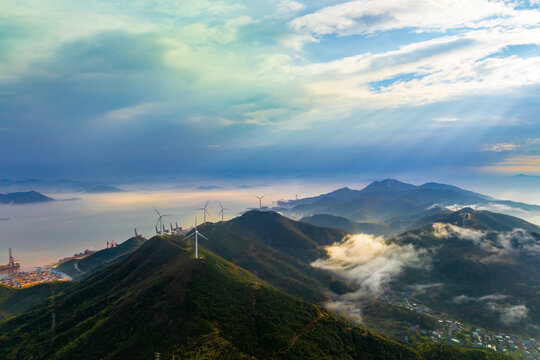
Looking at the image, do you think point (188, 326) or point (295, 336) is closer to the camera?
point (188, 326)

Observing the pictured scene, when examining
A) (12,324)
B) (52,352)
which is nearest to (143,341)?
(52,352)

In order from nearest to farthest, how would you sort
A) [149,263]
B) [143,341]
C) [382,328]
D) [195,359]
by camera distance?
[195,359] < [143,341] < [149,263] < [382,328]

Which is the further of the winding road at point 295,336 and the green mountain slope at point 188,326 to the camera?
the winding road at point 295,336

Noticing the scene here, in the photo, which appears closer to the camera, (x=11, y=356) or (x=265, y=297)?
(x=11, y=356)

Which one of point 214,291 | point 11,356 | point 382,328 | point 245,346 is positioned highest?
point 214,291

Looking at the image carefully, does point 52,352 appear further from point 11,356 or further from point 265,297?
point 265,297

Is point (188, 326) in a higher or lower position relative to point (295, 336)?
higher

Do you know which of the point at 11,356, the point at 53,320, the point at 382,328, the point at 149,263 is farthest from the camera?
the point at 382,328

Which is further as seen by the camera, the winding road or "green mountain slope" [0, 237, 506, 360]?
the winding road
